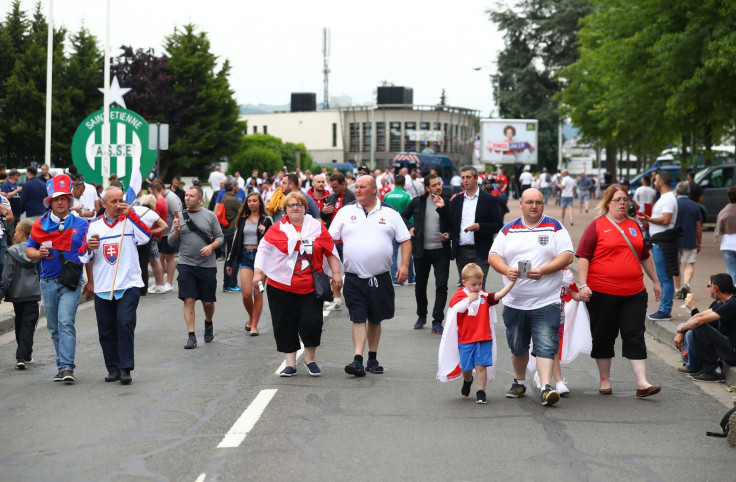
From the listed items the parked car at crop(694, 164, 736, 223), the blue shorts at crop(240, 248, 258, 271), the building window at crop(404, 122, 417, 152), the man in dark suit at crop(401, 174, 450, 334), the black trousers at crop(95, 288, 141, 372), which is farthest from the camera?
the building window at crop(404, 122, 417, 152)

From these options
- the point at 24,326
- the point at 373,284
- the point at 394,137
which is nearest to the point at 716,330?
the point at 373,284

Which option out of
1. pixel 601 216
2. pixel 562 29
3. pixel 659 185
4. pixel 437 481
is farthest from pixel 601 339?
pixel 562 29

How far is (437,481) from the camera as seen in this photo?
5961 millimetres

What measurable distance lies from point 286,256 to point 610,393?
3.14 metres

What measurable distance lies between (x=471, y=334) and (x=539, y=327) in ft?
1.86

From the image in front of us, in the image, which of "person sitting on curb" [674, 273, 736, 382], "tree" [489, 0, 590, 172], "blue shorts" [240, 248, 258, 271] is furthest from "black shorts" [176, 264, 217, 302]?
"tree" [489, 0, 590, 172]

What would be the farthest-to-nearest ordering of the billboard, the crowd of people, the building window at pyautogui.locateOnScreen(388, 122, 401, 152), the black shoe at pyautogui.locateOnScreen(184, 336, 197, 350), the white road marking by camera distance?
the building window at pyautogui.locateOnScreen(388, 122, 401, 152), the billboard, the black shoe at pyautogui.locateOnScreen(184, 336, 197, 350), the crowd of people, the white road marking

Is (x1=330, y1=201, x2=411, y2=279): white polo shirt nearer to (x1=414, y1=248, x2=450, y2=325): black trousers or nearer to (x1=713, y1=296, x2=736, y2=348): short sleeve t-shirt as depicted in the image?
(x1=414, y1=248, x2=450, y2=325): black trousers

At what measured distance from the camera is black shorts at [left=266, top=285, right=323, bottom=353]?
369 inches

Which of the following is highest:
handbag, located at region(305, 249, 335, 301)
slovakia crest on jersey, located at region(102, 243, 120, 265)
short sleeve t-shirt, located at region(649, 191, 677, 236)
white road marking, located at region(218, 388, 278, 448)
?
short sleeve t-shirt, located at region(649, 191, 677, 236)

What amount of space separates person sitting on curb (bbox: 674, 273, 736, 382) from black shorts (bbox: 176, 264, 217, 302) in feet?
17.0

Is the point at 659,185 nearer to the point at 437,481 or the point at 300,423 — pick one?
the point at 300,423

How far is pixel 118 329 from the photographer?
9.23m

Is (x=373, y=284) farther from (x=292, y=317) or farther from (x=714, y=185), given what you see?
(x=714, y=185)
